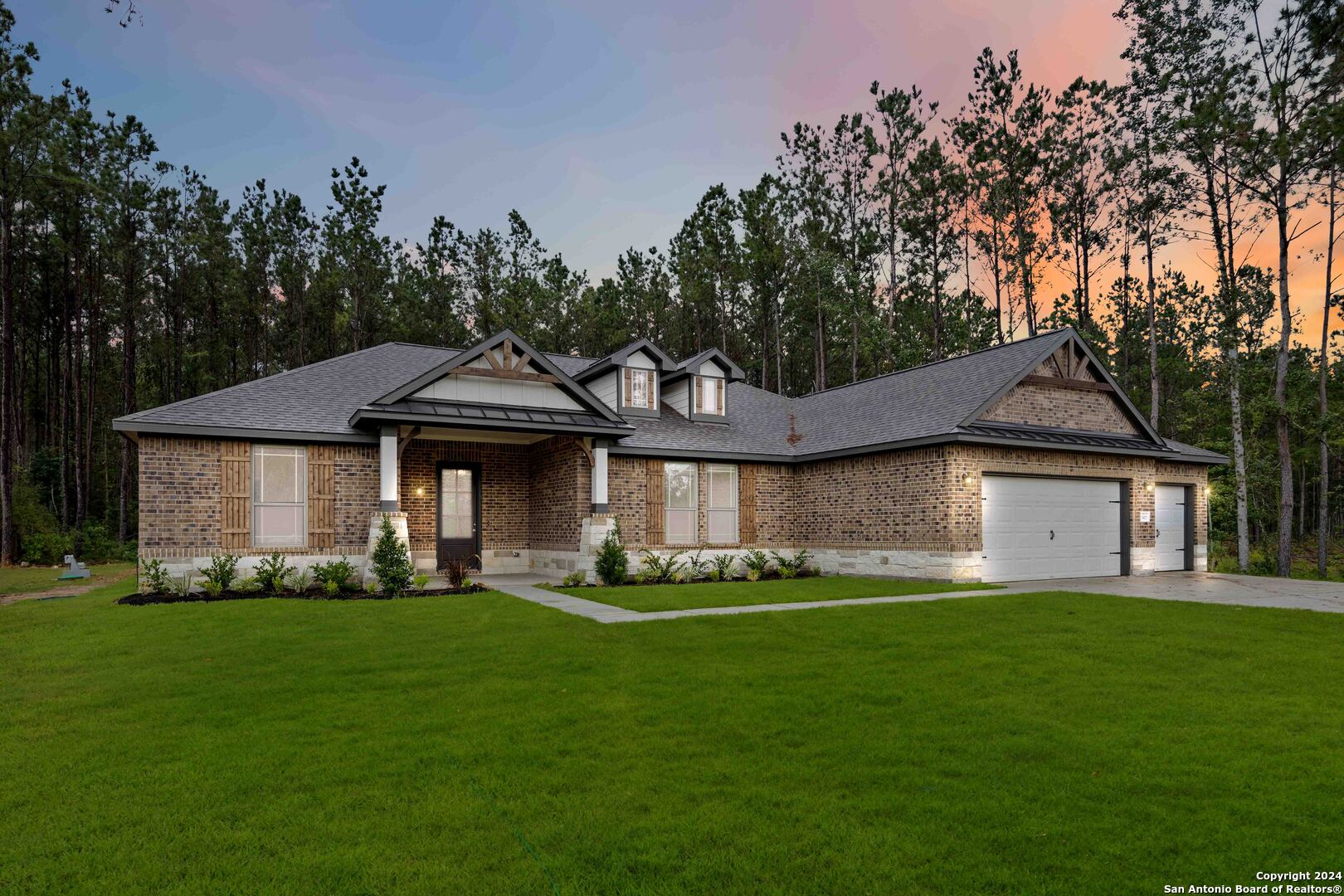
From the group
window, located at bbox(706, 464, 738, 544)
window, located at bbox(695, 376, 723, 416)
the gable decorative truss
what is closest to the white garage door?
the gable decorative truss

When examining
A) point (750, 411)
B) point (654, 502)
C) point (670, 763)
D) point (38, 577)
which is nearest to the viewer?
point (670, 763)

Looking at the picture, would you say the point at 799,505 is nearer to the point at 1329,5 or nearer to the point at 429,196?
the point at 1329,5

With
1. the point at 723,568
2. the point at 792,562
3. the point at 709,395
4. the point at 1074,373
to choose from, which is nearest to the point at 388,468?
the point at 723,568

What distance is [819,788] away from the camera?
174 inches

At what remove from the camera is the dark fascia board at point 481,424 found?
1507 centimetres

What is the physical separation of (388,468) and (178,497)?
3981 millimetres

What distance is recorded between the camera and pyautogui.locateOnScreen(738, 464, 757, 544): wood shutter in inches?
778

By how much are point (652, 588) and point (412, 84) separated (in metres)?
13.6

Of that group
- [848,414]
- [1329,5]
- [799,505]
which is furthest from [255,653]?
[1329,5]

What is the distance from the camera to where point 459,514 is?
18.5 metres

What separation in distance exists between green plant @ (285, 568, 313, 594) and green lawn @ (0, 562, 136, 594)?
5.79 metres

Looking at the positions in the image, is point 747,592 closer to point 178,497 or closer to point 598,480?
point 598,480

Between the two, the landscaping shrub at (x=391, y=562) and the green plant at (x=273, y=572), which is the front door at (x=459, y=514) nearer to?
the landscaping shrub at (x=391, y=562)

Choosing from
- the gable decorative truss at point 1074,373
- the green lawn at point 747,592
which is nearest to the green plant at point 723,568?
the green lawn at point 747,592
